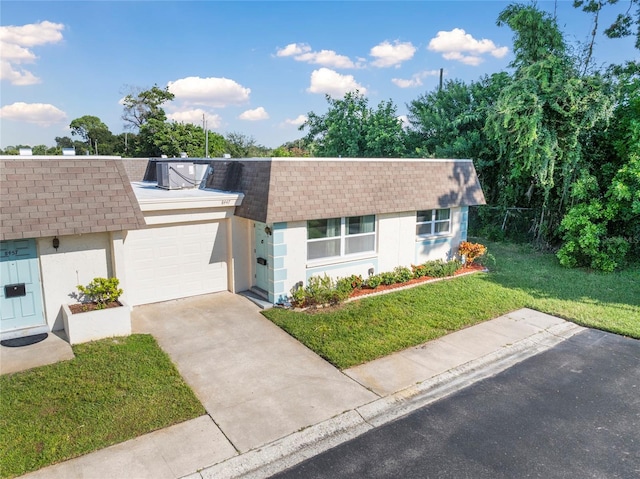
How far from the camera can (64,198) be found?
8.38 meters

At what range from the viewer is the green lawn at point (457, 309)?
8.73 meters

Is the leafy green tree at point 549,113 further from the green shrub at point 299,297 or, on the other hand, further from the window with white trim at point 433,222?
the green shrub at point 299,297

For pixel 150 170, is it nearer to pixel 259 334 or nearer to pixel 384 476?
pixel 259 334

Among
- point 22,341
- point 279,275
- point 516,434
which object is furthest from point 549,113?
point 22,341

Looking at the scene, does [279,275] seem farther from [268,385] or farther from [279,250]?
[268,385]

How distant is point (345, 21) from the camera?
1680cm

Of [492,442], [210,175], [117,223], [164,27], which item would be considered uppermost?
[164,27]

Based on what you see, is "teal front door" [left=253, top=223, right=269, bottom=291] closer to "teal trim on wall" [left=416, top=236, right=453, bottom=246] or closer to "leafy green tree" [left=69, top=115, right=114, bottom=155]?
"teal trim on wall" [left=416, top=236, right=453, bottom=246]

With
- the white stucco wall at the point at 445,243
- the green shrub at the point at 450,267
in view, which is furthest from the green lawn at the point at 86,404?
the green shrub at the point at 450,267

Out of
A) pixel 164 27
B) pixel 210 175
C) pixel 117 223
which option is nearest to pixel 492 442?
pixel 117 223

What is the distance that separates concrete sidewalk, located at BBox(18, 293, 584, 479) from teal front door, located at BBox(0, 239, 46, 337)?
6.80 ft

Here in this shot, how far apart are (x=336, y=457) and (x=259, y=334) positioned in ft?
13.2

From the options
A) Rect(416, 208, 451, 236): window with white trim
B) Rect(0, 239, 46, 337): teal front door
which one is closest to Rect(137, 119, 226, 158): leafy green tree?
Rect(416, 208, 451, 236): window with white trim

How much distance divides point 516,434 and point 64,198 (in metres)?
8.92
